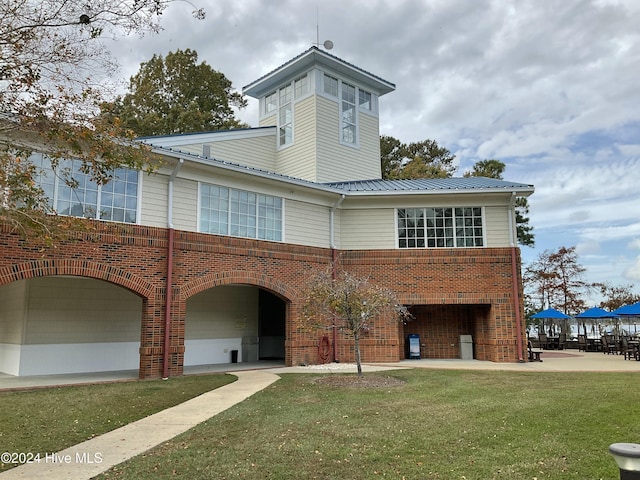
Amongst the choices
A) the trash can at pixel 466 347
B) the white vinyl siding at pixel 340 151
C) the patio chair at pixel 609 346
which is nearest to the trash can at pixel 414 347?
the trash can at pixel 466 347

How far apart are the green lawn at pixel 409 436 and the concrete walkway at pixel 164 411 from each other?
13.2 inches

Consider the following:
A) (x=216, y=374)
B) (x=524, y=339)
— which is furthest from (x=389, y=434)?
(x=524, y=339)

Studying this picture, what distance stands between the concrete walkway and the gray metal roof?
538cm

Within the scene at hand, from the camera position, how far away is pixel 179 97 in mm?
29094

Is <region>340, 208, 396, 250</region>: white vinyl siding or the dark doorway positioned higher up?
<region>340, 208, 396, 250</region>: white vinyl siding

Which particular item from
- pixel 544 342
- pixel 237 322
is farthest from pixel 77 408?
pixel 544 342

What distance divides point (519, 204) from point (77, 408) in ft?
94.8

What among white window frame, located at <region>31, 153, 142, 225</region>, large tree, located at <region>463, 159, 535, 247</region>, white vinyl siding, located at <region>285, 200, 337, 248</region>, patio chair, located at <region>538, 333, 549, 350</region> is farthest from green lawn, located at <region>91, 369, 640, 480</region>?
large tree, located at <region>463, 159, 535, 247</region>

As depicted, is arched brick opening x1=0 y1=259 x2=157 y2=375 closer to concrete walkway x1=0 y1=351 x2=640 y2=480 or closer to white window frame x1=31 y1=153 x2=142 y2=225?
concrete walkway x1=0 y1=351 x2=640 y2=480

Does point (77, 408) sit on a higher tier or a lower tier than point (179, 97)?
lower

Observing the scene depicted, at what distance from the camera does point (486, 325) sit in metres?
16.6

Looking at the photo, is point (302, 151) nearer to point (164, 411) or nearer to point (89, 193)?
point (89, 193)

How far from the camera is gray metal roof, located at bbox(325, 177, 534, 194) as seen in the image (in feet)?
53.3

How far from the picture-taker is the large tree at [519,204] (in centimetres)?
3238
